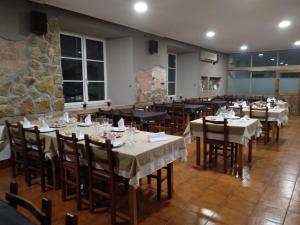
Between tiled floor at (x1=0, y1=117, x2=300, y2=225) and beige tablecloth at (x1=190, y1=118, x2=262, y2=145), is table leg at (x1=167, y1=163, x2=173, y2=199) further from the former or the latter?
beige tablecloth at (x1=190, y1=118, x2=262, y2=145)

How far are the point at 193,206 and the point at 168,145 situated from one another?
29.7 inches

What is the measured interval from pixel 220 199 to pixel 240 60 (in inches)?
380

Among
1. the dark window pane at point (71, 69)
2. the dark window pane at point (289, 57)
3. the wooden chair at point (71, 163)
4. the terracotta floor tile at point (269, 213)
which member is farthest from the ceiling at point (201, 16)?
the terracotta floor tile at point (269, 213)

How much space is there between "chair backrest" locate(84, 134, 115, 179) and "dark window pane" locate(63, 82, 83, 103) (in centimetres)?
343

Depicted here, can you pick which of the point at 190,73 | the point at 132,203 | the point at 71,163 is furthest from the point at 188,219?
the point at 190,73

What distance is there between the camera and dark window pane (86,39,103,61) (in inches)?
237

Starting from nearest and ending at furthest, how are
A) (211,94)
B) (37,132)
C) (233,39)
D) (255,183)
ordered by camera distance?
(37,132), (255,183), (233,39), (211,94)

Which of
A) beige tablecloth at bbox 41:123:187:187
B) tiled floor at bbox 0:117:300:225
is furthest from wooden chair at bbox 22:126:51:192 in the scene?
tiled floor at bbox 0:117:300:225

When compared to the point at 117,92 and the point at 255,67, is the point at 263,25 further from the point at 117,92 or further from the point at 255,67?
the point at 255,67

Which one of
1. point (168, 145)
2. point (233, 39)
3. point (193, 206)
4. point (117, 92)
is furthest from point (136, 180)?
point (233, 39)

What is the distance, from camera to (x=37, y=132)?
2.87 metres

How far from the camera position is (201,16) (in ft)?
16.3

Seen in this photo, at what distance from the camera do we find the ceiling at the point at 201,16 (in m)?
4.18

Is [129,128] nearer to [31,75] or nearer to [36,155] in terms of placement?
[36,155]
